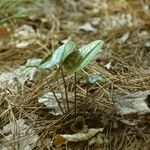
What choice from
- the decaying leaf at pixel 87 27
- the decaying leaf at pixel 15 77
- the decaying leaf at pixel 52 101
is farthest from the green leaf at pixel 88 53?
the decaying leaf at pixel 87 27

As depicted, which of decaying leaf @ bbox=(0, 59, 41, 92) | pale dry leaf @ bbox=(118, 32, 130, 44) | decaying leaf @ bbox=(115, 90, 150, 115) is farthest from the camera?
pale dry leaf @ bbox=(118, 32, 130, 44)

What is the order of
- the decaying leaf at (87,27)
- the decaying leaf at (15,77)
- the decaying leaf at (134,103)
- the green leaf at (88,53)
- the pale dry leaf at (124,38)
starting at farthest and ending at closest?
the decaying leaf at (87,27) → the pale dry leaf at (124,38) → the decaying leaf at (15,77) → the decaying leaf at (134,103) → the green leaf at (88,53)

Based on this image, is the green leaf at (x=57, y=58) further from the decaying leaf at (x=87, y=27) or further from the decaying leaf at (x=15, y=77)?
the decaying leaf at (x=87, y=27)

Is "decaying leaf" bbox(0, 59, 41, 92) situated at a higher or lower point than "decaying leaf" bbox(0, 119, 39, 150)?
lower

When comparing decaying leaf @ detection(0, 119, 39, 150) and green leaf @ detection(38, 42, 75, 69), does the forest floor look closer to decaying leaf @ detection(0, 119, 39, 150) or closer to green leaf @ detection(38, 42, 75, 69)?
decaying leaf @ detection(0, 119, 39, 150)

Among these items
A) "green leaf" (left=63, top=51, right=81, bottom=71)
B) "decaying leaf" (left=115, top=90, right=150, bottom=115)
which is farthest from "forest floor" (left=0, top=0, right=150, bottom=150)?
"green leaf" (left=63, top=51, right=81, bottom=71)

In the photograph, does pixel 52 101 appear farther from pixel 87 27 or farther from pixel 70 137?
pixel 87 27

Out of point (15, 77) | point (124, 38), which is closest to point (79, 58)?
point (15, 77)

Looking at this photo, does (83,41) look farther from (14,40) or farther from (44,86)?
(44,86)
